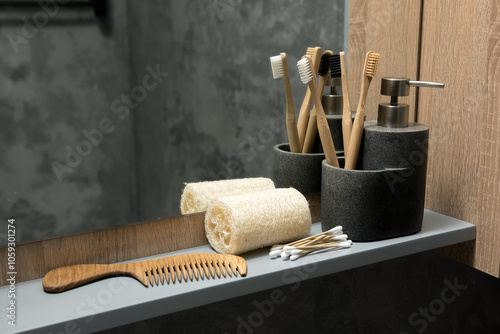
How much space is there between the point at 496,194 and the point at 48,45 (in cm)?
57

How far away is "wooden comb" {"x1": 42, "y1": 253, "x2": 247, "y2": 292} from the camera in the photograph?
57cm

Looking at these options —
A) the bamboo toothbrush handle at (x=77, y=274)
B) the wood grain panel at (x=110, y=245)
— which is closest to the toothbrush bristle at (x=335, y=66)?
the wood grain panel at (x=110, y=245)

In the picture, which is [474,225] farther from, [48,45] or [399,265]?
[48,45]

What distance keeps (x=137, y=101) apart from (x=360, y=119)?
0.90ft

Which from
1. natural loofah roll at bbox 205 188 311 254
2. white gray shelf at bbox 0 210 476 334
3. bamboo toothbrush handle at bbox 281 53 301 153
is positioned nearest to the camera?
white gray shelf at bbox 0 210 476 334

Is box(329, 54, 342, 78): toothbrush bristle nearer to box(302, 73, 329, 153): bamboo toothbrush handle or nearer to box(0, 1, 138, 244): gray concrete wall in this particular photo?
box(302, 73, 329, 153): bamboo toothbrush handle

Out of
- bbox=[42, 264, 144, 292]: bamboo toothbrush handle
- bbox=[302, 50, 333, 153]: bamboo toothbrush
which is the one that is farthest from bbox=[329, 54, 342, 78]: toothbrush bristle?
bbox=[42, 264, 144, 292]: bamboo toothbrush handle

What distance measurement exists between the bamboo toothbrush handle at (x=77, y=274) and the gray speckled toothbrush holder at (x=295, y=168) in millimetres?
244

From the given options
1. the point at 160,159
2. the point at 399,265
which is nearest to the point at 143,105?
the point at 160,159

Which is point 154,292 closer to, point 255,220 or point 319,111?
point 255,220

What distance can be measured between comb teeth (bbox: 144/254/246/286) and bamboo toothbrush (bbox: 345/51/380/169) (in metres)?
0.20

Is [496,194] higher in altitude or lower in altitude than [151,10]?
lower

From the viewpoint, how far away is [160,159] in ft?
2.18

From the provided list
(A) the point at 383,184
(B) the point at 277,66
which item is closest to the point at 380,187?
(A) the point at 383,184
